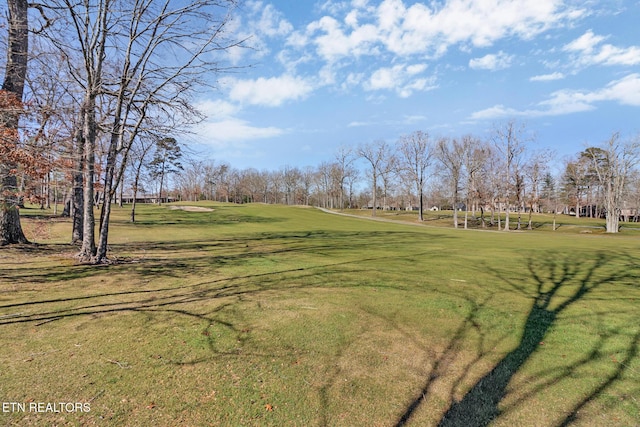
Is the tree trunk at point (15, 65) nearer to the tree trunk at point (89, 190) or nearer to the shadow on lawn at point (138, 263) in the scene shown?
the shadow on lawn at point (138, 263)

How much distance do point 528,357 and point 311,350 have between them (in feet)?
9.09

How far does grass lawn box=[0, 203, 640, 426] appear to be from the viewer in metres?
2.84

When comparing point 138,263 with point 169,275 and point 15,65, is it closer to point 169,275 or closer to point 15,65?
point 169,275

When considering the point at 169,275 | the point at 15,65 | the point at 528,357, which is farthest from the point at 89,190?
the point at 528,357

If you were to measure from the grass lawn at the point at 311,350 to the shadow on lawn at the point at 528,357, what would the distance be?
20mm

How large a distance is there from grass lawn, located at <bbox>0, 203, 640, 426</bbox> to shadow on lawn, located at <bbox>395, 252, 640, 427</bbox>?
0.06 ft

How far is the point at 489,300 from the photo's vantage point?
6125 millimetres

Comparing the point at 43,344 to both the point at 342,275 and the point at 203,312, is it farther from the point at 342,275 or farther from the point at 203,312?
the point at 342,275

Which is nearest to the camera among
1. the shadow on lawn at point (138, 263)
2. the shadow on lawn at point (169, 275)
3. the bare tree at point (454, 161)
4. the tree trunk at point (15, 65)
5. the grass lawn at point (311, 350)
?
the grass lawn at point (311, 350)

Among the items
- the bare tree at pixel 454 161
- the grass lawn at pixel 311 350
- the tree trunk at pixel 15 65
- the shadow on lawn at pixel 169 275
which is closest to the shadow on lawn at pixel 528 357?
the grass lawn at pixel 311 350

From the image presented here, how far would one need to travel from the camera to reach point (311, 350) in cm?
391

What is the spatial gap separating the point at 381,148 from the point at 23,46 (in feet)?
171

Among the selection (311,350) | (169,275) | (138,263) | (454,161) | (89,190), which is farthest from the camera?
(454,161)

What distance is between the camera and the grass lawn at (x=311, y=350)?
112 inches
